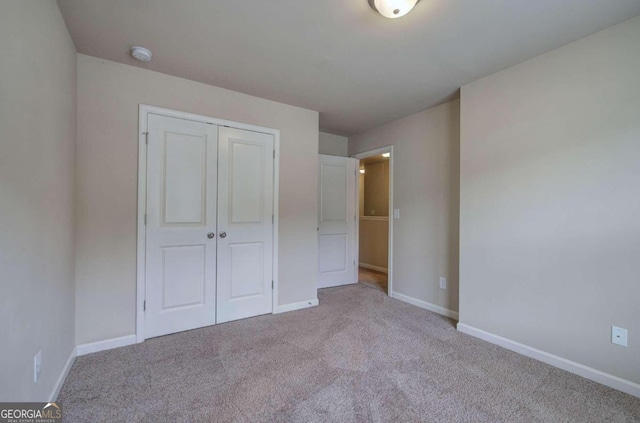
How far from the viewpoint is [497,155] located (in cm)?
245

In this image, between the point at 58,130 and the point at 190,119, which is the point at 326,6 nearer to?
the point at 190,119

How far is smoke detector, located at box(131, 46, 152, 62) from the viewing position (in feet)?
6.88

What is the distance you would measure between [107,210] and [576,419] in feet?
11.6

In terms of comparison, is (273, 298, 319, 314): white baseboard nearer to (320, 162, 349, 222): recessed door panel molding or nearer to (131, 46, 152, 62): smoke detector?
(320, 162, 349, 222): recessed door panel molding

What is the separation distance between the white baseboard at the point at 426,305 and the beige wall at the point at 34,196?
11.0 ft

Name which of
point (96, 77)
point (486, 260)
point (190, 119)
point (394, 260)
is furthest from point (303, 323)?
point (96, 77)

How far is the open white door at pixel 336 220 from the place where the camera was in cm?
415

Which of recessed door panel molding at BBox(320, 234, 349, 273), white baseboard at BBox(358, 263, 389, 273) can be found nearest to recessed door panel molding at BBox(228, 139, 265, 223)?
recessed door panel molding at BBox(320, 234, 349, 273)

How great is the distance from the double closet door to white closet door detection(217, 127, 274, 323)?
10mm

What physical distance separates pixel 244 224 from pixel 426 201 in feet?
7.21

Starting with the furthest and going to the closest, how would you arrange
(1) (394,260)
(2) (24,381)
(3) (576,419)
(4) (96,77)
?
(1) (394,260)
(4) (96,77)
(3) (576,419)
(2) (24,381)

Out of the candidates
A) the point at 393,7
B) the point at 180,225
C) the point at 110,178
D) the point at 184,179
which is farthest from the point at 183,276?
the point at 393,7

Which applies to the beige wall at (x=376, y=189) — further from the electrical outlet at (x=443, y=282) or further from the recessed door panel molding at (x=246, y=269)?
the recessed door panel molding at (x=246, y=269)

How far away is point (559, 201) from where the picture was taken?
2.09 metres
